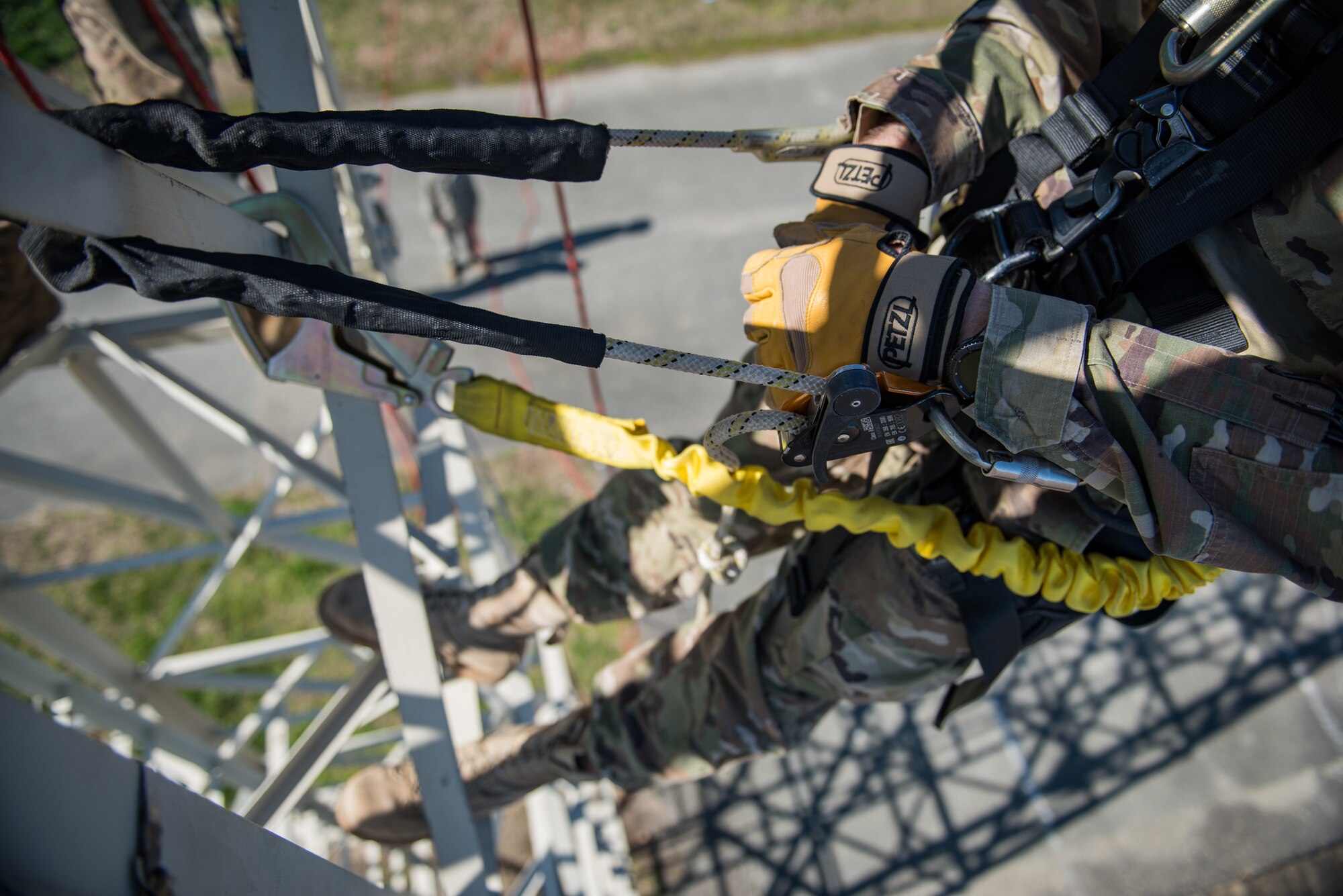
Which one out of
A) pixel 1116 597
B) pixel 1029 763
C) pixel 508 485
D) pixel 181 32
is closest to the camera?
pixel 1116 597

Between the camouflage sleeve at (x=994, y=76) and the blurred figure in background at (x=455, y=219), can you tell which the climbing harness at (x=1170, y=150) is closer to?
the camouflage sleeve at (x=994, y=76)

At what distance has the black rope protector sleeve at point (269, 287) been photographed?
1249 mm

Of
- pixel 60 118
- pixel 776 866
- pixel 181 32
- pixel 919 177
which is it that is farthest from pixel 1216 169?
pixel 181 32

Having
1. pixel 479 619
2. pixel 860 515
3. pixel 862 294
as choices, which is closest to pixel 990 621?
pixel 860 515

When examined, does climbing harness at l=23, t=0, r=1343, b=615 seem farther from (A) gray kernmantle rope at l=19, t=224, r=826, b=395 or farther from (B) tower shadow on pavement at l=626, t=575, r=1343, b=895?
(B) tower shadow on pavement at l=626, t=575, r=1343, b=895

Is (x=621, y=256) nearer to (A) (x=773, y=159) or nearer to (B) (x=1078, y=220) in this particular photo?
(A) (x=773, y=159)

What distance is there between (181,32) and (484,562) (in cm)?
283

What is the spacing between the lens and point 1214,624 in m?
4.79

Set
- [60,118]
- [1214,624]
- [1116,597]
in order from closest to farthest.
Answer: [60,118] < [1116,597] < [1214,624]

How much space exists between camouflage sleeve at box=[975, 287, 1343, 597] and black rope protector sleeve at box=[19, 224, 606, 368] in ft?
2.48

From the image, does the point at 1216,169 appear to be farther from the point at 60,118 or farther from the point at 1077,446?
the point at 60,118

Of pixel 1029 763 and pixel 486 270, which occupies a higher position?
pixel 486 270

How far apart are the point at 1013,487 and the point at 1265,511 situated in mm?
490

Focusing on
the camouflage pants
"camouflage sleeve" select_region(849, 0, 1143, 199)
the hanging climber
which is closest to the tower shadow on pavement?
the hanging climber
